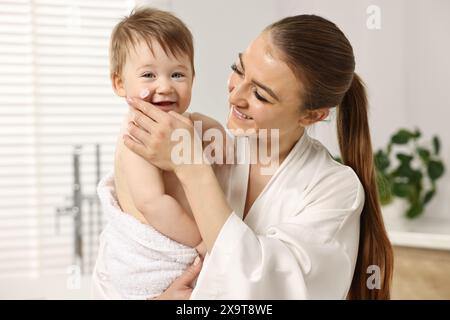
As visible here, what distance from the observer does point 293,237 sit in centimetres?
79

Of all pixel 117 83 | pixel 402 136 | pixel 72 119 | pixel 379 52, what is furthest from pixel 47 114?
pixel 402 136

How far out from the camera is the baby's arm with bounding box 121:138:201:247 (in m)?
0.81

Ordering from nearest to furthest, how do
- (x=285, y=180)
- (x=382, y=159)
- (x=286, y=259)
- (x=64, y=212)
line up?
(x=286, y=259), (x=285, y=180), (x=64, y=212), (x=382, y=159)

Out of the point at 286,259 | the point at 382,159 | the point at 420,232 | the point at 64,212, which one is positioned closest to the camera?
the point at 286,259

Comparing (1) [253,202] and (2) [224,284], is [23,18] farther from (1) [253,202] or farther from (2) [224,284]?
(2) [224,284]

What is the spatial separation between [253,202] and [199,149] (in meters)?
0.16

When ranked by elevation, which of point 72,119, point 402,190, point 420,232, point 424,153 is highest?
point 72,119

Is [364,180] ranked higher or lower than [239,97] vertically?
lower

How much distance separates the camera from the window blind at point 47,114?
145 centimetres

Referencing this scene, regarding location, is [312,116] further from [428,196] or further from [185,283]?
[428,196]

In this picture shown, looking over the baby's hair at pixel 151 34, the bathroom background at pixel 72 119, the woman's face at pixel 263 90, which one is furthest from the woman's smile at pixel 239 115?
the bathroom background at pixel 72 119

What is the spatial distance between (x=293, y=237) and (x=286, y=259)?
3 cm

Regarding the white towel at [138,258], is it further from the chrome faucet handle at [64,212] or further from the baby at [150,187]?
the chrome faucet handle at [64,212]

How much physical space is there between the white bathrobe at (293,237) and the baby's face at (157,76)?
174 mm
